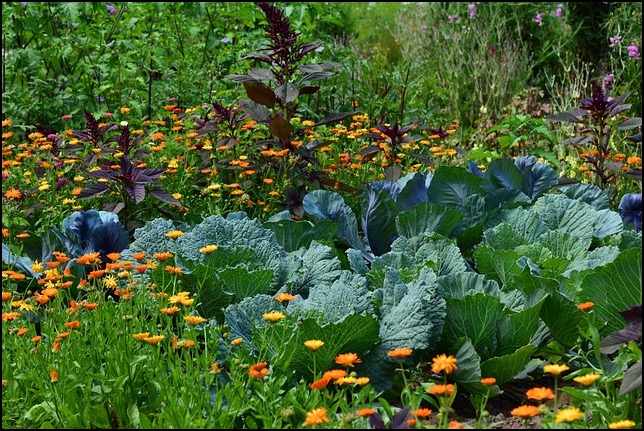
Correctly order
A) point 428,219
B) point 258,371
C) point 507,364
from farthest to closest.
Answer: point 428,219, point 507,364, point 258,371

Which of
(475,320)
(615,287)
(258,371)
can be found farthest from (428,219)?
(258,371)

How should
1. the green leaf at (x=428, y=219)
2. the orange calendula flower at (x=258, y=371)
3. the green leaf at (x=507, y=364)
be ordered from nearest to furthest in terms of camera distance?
1. the orange calendula flower at (x=258, y=371)
2. the green leaf at (x=507, y=364)
3. the green leaf at (x=428, y=219)

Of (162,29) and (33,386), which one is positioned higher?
(162,29)

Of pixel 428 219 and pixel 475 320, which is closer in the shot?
pixel 475 320

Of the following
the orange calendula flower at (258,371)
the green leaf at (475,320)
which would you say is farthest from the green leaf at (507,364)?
the orange calendula flower at (258,371)

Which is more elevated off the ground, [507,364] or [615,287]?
[615,287]

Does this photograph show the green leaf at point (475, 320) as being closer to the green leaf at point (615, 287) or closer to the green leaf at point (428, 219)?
the green leaf at point (615, 287)

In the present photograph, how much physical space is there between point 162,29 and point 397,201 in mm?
3277

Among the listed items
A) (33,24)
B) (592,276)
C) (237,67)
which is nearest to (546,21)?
(237,67)

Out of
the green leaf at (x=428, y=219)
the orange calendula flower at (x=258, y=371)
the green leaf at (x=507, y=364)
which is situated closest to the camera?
the orange calendula flower at (x=258, y=371)

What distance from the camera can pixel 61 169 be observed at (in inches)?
179

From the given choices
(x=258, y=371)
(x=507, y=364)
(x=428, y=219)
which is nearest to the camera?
(x=258, y=371)

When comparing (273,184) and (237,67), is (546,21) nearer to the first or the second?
(237,67)

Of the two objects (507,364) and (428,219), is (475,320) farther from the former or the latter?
(428,219)
